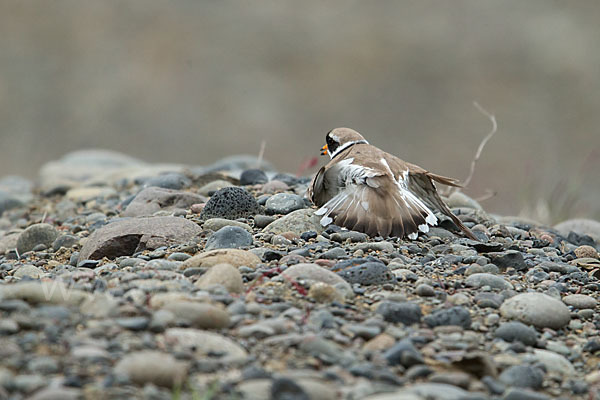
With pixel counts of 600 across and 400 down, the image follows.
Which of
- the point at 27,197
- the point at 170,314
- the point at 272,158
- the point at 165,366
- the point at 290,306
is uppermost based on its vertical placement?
the point at 272,158

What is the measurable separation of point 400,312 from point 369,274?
1.38 ft

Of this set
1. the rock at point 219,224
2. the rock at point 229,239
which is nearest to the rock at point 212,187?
the rock at point 219,224

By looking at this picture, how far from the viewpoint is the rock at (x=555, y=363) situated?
287 cm

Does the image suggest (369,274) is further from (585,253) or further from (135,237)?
(585,253)

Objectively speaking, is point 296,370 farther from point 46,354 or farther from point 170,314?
point 46,354

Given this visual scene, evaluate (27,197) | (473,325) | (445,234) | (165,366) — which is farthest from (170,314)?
(27,197)

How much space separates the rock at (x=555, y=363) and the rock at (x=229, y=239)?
5.57 ft

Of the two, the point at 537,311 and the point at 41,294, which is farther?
the point at 537,311

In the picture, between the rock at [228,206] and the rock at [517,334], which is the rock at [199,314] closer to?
the rock at [517,334]

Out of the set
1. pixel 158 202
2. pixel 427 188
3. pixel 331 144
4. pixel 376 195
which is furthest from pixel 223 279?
pixel 158 202

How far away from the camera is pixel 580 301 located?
3.54 m

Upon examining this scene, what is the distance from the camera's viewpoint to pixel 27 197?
786 centimetres

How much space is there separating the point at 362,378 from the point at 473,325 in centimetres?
83

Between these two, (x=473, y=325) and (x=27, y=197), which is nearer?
(x=473, y=325)
